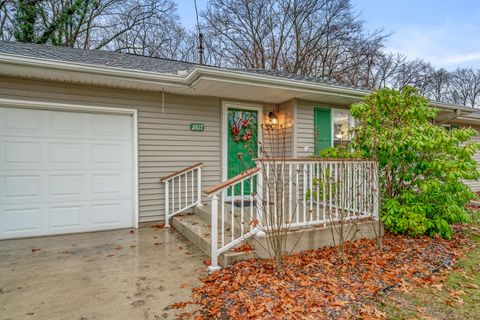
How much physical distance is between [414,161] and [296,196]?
2.32 metres

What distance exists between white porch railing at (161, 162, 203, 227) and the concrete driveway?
2.66 feet

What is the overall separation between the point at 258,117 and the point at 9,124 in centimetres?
459

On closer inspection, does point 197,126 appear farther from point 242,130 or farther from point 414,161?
point 414,161

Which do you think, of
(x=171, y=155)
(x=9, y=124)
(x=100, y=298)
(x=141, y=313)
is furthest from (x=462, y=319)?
(x=9, y=124)

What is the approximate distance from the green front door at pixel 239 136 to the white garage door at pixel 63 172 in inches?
80.3

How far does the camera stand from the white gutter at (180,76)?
3.88 m

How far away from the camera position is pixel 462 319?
233 centimetres

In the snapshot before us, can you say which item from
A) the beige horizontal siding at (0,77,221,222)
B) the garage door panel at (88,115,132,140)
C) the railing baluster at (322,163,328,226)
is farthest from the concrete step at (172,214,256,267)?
the garage door panel at (88,115,132,140)

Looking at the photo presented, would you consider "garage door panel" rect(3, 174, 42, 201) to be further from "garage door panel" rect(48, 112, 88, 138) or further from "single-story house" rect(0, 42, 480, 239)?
"garage door panel" rect(48, 112, 88, 138)

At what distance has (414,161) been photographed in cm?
444

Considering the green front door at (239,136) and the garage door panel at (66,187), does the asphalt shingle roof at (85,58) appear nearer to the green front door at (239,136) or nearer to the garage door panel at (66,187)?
the green front door at (239,136)

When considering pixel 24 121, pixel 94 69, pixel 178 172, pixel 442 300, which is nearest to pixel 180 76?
pixel 94 69

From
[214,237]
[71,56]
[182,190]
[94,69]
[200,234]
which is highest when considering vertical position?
[71,56]

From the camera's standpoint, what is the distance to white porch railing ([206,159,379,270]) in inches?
126
